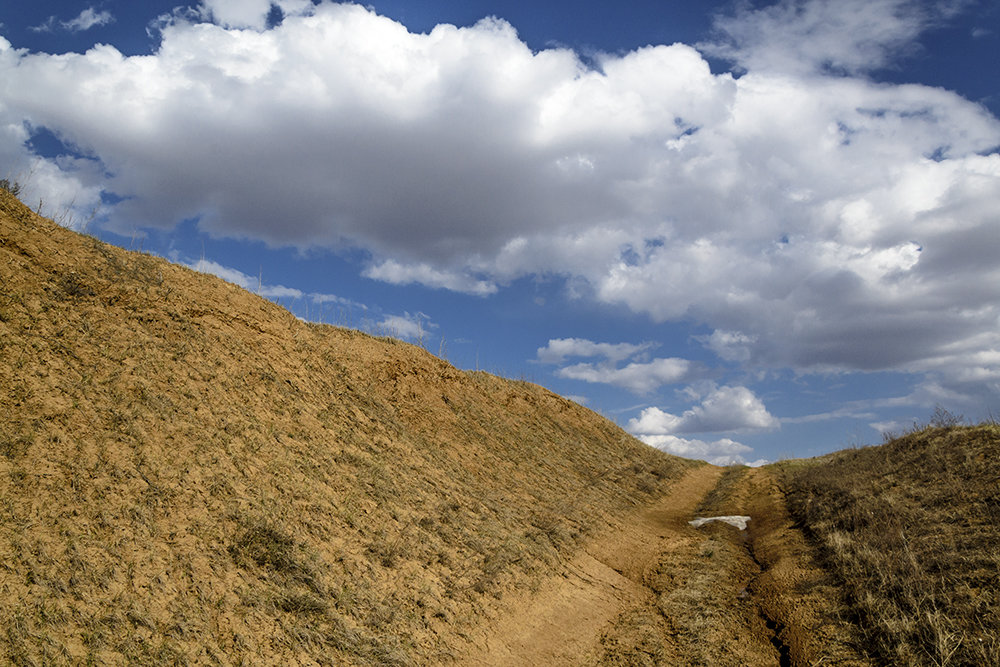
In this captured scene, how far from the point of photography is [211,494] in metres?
9.88

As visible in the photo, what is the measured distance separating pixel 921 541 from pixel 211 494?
15706 mm

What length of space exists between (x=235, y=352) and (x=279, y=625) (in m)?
8.29

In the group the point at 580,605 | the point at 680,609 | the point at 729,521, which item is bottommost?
the point at 580,605

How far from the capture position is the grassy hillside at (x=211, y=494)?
7488mm

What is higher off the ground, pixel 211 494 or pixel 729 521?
pixel 211 494

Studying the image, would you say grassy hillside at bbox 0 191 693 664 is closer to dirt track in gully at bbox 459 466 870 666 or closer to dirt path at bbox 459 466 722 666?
dirt path at bbox 459 466 722 666

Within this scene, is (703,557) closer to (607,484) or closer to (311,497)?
(607,484)

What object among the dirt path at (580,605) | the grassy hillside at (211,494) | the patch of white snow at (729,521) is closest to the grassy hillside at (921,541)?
the patch of white snow at (729,521)

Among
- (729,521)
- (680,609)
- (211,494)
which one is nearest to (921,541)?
(680,609)

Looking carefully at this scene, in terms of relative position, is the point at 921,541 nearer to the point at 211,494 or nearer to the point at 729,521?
the point at 729,521

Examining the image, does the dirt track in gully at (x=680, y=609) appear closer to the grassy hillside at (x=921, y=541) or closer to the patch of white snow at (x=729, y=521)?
the grassy hillside at (x=921, y=541)

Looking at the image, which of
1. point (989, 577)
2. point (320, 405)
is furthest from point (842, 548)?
point (320, 405)

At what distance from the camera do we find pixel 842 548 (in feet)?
47.2

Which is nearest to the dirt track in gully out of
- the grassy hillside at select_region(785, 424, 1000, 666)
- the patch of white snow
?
the grassy hillside at select_region(785, 424, 1000, 666)
